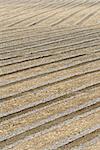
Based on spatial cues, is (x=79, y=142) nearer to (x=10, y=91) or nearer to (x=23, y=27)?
(x=10, y=91)

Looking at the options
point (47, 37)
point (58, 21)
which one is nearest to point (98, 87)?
point (47, 37)

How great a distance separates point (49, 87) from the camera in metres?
7.37

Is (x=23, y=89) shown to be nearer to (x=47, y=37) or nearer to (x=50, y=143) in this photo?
(x=50, y=143)

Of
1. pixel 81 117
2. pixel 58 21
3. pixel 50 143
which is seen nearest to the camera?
pixel 50 143

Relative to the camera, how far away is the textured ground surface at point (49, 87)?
5.41 m

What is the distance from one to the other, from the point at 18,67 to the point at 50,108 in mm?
2645

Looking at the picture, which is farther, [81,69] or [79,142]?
[81,69]

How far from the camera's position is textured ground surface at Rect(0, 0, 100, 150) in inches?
213

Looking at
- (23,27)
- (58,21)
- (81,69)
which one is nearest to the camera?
(81,69)

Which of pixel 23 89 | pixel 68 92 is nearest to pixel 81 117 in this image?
pixel 68 92

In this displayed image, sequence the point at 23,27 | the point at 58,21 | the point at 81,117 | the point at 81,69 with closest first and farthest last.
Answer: the point at 81,117 → the point at 81,69 → the point at 23,27 → the point at 58,21

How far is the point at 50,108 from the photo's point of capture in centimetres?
637

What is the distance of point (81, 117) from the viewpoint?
604 cm

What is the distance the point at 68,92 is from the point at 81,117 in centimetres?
116
